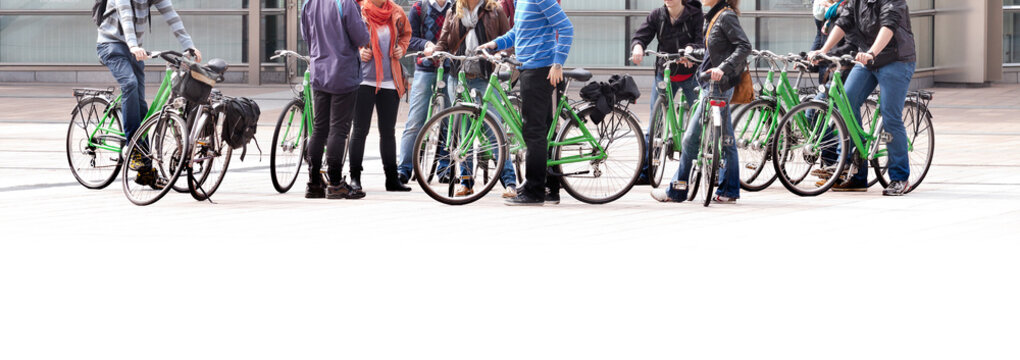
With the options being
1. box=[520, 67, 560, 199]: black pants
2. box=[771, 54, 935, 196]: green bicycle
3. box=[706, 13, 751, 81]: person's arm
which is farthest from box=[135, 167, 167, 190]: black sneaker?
box=[771, 54, 935, 196]: green bicycle

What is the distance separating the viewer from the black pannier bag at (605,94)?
9852 mm

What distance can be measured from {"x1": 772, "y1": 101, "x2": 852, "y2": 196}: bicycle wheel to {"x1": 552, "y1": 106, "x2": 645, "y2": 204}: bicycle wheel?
37.0 inches

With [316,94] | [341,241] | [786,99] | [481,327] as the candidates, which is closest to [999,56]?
[786,99]

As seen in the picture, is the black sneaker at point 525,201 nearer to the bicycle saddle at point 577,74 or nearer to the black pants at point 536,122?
the black pants at point 536,122

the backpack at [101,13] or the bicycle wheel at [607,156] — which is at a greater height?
the backpack at [101,13]

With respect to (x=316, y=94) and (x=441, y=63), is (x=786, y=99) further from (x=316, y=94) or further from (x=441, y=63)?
(x=316, y=94)

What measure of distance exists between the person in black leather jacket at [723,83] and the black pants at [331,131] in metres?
1.94

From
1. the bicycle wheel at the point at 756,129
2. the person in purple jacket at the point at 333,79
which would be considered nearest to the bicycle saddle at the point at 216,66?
the person in purple jacket at the point at 333,79

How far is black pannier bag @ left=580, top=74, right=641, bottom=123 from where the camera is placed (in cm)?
985

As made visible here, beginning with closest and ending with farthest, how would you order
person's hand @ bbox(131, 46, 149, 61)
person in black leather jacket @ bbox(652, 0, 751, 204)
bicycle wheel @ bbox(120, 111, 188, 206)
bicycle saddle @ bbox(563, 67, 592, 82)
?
bicycle saddle @ bbox(563, 67, 592, 82)
bicycle wheel @ bbox(120, 111, 188, 206)
person in black leather jacket @ bbox(652, 0, 751, 204)
person's hand @ bbox(131, 46, 149, 61)

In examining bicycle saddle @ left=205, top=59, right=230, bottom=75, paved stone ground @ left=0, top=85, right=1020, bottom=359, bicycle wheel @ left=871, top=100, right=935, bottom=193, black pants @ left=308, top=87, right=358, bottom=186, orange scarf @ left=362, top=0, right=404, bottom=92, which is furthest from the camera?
bicycle wheel @ left=871, top=100, right=935, bottom=193

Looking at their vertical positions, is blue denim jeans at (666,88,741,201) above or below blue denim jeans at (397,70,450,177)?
below

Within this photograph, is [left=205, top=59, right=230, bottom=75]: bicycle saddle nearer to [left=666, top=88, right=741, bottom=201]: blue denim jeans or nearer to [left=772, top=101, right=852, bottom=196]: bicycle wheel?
[left=666, top=88, right=741, bottom=201]: blue denim jeans

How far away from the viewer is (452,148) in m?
9.83
